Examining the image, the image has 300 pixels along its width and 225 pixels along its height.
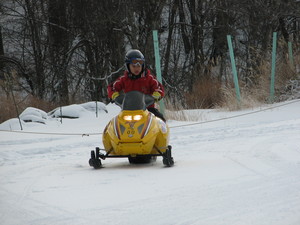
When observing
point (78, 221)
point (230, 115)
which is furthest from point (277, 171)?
point (230, 115)

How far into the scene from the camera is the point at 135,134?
22.8 feet

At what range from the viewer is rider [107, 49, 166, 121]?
25.5 ft

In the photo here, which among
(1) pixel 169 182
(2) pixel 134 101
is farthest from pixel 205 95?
(1) pixel 169 182

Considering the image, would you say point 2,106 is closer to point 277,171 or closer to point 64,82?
point 64,82

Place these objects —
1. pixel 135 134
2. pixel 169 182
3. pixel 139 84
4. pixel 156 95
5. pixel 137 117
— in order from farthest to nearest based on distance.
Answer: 1. pixel 139 84
2. pixel 156 95
3. pixel 137 117
4. pixel 135 134
5. pixel 169 182

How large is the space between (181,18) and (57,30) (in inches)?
237

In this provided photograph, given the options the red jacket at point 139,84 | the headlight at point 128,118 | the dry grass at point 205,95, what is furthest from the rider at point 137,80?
the dry grass at point 205,95

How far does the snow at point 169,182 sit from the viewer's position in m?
4.33

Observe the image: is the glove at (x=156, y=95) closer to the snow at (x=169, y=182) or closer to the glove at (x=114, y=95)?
the glove at (x=114, y=95)

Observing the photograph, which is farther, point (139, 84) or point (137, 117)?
point (139, 84)

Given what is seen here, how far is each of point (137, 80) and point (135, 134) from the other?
1.18 meters

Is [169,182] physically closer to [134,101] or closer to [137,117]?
[137,117]

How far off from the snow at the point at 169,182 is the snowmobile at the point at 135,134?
184 mm

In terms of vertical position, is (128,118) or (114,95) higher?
(114,95)
